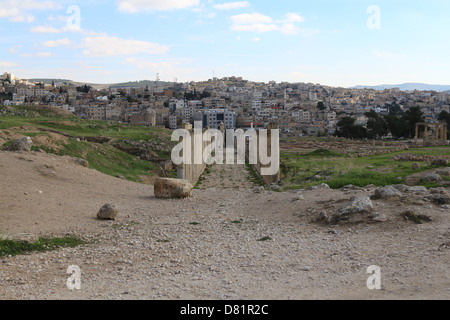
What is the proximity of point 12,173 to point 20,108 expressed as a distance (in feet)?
131

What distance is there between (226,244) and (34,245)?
419 cm

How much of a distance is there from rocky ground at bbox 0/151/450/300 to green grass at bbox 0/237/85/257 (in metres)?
0.26

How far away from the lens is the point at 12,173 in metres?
14.8

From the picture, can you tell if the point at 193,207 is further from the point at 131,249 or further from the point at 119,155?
the point at 119,155

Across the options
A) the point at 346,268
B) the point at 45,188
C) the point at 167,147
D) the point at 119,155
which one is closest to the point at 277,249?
the point at 346,268

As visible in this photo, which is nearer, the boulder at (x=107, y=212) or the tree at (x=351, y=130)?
the boulder at (x=107, y=212)

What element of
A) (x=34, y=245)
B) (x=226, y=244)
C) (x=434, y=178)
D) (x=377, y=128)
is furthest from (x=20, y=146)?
(x=377, y=128)

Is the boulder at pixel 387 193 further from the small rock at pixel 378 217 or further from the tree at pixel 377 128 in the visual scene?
the tree at pixel 377 128

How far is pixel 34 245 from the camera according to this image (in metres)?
9.11

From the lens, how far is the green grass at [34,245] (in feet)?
28.7

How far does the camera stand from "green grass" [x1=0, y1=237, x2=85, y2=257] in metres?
8.73

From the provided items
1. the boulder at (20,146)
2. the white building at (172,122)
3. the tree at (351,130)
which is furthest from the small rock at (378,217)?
the white building at (172,122)

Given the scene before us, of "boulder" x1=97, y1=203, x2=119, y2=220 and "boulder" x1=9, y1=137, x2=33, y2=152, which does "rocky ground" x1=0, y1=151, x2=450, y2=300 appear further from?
"boulder" x1=9, y1=137, x2=33, y2=152

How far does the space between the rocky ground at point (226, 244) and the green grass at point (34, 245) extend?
0.26 metres
